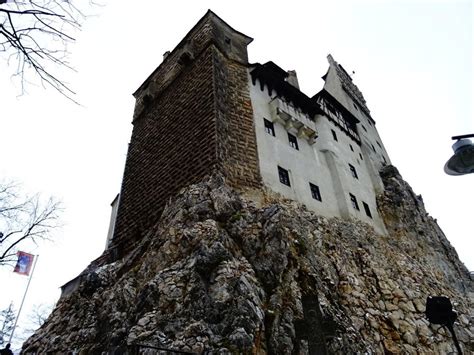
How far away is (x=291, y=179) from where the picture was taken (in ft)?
44.6

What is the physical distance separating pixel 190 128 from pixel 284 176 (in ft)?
14.7

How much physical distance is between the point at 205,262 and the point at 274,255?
201 centimetres

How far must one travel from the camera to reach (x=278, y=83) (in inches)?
666

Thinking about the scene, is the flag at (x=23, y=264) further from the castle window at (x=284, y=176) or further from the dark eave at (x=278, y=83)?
the dark eave at (x=278, y=83)

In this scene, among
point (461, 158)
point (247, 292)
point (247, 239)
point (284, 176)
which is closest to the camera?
point (461, 158)

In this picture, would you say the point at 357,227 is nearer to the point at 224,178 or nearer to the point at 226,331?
the point at 224,178

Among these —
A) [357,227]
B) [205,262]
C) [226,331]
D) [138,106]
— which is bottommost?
[226,331]

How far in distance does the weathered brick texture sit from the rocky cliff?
1437 millimetres

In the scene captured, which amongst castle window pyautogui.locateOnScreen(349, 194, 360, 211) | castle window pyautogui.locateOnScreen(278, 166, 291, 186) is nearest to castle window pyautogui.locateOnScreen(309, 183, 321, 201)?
castle window pyautogui.locateOnScreen(278, 166, 291, 186)

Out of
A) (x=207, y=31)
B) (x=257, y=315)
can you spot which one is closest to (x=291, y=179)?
(x=257, y=315)

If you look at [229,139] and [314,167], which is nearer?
[229,139]

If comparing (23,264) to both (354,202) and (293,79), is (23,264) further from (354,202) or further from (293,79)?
(293,79)

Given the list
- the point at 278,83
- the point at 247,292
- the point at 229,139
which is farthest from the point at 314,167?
the point at 247,292

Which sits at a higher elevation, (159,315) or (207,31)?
(207,31)
